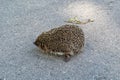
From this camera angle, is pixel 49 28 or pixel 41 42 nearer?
Result: pixel 41 42

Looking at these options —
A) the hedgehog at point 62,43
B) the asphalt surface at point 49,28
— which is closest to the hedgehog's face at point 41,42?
the hedgehog at point 62,43

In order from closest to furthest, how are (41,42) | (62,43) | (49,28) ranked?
(62,43), (41,42), (49,28)

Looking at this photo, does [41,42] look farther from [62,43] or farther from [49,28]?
[49,28]

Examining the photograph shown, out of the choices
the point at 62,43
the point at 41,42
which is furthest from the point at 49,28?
the point at 62,43

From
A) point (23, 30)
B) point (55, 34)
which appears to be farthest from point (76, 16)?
point (55, 34)

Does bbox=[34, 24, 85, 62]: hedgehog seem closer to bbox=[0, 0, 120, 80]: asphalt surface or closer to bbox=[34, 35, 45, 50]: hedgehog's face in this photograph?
bbox=[34, 35, 45, 50]: hedgehog's face
